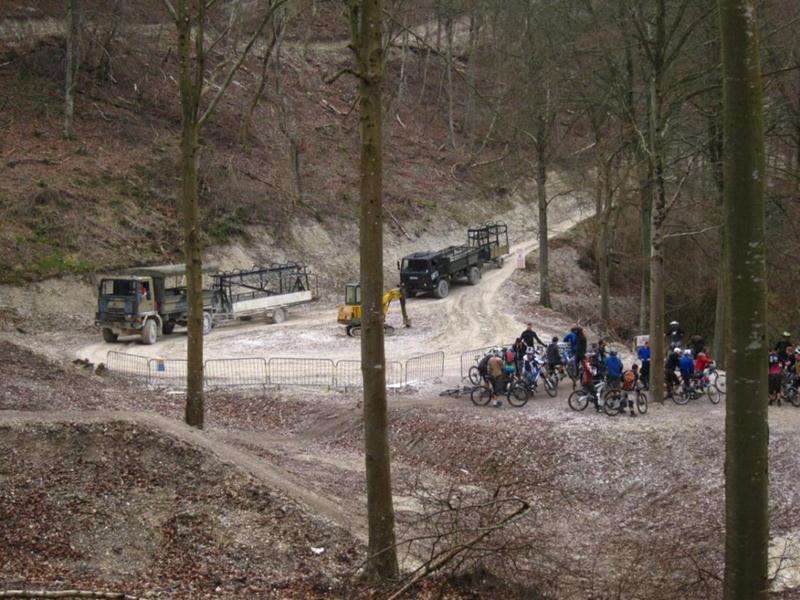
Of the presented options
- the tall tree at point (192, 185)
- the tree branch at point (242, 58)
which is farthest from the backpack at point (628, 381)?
the tree branch at point (242, 58)

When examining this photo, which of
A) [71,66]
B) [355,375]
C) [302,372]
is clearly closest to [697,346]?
[355,375]

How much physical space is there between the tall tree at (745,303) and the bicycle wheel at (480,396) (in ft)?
45.6

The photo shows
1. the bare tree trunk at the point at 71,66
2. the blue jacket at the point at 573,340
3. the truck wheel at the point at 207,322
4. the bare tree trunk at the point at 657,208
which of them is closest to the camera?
the bare tree trunk at the point at 657,208

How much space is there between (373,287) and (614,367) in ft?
37.1

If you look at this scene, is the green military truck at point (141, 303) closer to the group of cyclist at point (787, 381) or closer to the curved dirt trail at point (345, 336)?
the curved dirt trail at point (345, 336)

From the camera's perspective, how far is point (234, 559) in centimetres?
1078

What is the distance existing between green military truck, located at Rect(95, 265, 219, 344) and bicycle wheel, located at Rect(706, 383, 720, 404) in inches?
709

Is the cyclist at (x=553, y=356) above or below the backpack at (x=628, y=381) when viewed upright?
above

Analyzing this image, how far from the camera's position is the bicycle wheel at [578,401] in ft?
66.2

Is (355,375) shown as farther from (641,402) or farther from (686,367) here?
(686,367)

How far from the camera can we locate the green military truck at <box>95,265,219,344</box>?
97.9 ft

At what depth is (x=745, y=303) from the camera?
7.06m

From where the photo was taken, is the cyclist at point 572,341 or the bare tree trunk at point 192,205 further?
the cyclist at point 572,341

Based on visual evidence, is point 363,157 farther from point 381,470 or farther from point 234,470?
point 234,470
